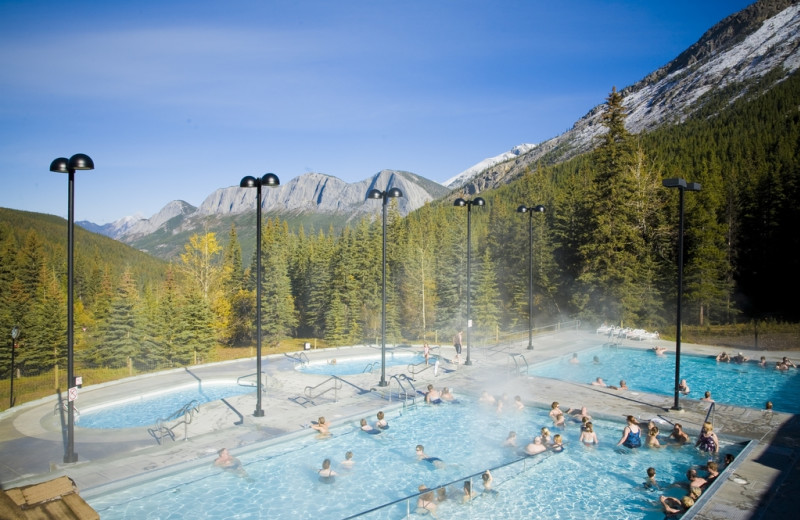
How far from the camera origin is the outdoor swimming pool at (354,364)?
2266 centimetres

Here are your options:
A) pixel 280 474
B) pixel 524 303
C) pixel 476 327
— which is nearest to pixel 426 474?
pixel 280 474

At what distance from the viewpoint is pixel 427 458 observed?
498 inches

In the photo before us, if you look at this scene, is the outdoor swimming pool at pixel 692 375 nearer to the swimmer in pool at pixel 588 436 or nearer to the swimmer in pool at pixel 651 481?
the swimmer in pool at pixel 588 436

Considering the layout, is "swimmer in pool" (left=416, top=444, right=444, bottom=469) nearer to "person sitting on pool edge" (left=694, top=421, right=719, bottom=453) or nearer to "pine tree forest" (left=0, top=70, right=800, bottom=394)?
"person sitting on pool edge" (left=694, top=421, right=719, bottom=453)

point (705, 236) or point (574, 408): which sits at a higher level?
point (705, 236)

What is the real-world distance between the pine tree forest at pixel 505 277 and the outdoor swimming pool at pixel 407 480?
19.0 meters

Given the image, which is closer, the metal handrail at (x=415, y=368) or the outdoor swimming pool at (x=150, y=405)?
the outdoor swimming pool at (x=150, y=405)

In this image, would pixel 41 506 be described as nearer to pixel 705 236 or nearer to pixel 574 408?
pixel 574 408

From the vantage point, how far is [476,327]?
1547 inches

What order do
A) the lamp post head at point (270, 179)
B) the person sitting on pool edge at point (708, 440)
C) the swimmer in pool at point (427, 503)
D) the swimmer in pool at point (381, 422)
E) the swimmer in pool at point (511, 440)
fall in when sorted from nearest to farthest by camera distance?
the swimmer in pool at point (427, 503) < the person sitting on pool edge at point (708, 440) < the lamp post head at point (270, 179) < the swimmer in pool at point (511, 440) < the swimmer in pool at point (381, 422)

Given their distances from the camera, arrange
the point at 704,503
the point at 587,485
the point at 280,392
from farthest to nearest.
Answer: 1. the point at 280,392
2. the point at 587,485
3. the point at 704,503

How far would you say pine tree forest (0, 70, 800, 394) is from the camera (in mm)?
35281

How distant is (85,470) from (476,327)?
103 ft

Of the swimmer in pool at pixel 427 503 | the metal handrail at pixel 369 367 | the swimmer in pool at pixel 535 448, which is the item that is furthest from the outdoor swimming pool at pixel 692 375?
the swimmer in pool at pixel 427 503
